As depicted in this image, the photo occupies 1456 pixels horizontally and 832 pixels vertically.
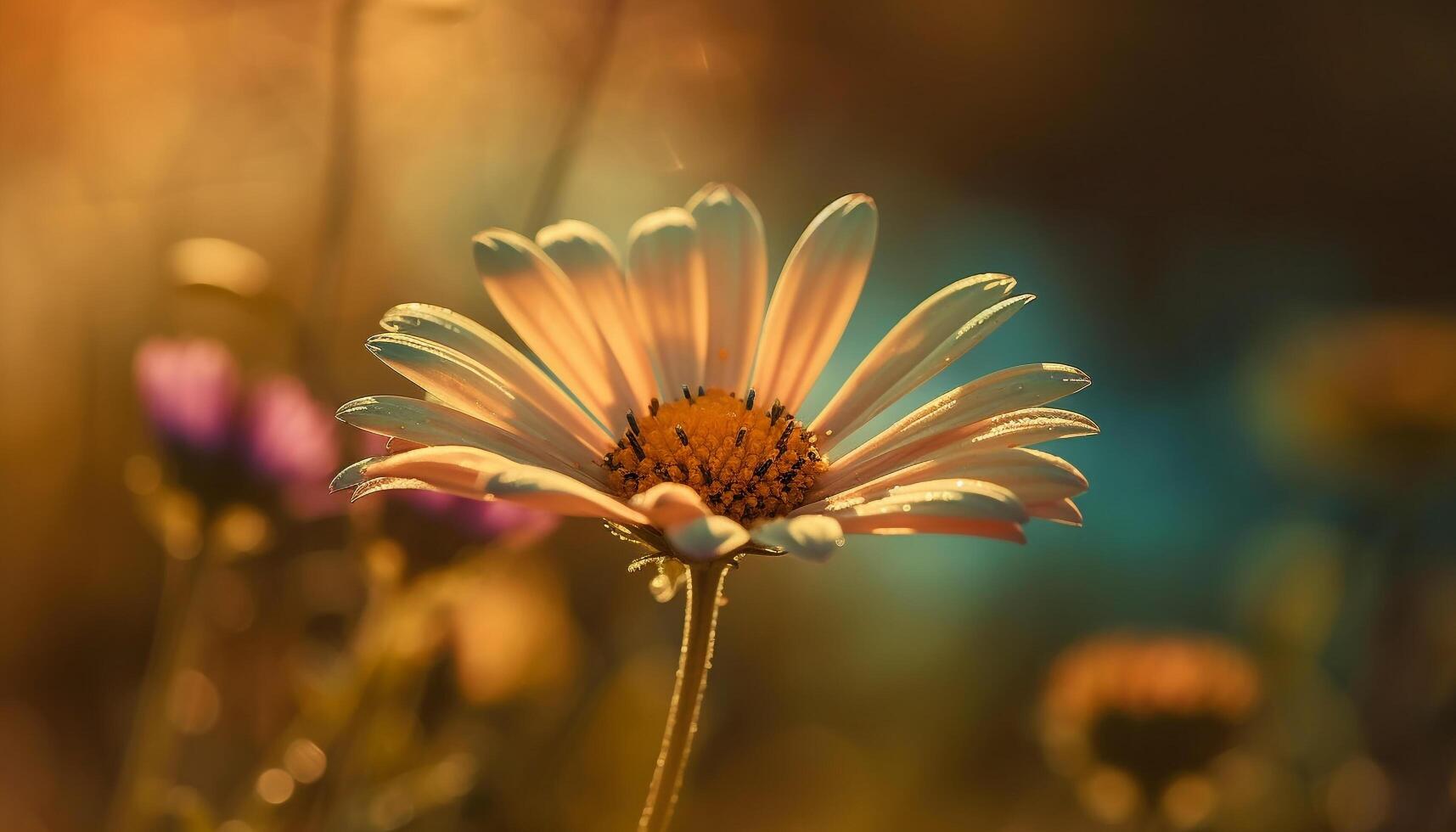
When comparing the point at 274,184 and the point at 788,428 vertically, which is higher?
the point at 274,184

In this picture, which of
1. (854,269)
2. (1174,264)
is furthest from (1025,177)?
(854,269)

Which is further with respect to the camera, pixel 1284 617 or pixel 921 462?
pixel 1284 617

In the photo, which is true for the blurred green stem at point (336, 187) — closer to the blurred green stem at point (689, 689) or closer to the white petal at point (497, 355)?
the white petal at point (497, 355)

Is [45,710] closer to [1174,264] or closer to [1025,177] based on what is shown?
[1025,177]

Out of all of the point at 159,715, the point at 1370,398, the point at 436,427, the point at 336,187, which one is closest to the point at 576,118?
the point at 336,187

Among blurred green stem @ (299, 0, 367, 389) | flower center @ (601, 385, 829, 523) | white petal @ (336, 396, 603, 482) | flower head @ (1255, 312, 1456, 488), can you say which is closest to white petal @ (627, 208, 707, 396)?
flower center @ (601, 385, 829, 523)

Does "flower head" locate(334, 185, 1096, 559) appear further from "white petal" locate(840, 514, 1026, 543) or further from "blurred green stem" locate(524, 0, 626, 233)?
"blurred green stem" locate(524, 0, 626, 233)

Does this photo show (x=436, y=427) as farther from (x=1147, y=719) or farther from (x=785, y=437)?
(x=1147, y=719)
